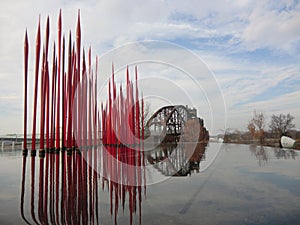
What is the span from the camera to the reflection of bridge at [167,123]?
23023 mm

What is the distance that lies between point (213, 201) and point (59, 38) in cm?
905

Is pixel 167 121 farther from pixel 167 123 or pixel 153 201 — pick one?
pixel 153 201

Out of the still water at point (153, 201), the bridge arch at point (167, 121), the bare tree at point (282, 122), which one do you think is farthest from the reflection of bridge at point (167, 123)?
the still water at point (153, 201)

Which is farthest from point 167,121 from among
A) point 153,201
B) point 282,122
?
point 153,201

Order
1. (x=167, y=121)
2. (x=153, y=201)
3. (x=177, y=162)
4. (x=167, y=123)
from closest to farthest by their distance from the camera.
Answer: (x=153, y=201) < (x=177, y=162) < (x=167, y=121) < (x=167, y=123)

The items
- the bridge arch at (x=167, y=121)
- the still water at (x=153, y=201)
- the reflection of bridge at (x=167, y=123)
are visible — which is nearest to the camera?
the still water at (x=153, y=201)

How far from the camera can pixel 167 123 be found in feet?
78.7

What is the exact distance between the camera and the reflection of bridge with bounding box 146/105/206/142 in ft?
75.5

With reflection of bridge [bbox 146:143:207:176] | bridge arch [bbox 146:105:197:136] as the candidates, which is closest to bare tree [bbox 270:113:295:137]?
bridge arch [bbox 146:105:197:136]

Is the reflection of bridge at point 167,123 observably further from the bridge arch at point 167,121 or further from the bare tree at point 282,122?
the bare tree at point 282,122

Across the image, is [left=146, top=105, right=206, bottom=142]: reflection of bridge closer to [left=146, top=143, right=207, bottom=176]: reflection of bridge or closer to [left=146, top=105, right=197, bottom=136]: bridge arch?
[left=146, top=105, right=197, bottom=136]: bridge arch

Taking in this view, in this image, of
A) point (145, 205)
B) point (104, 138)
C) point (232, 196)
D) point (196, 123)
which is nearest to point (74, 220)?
point (145, 205)

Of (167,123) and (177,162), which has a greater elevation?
(167,123)

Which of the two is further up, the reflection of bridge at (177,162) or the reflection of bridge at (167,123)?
the reflection of bridge at (167,123)
